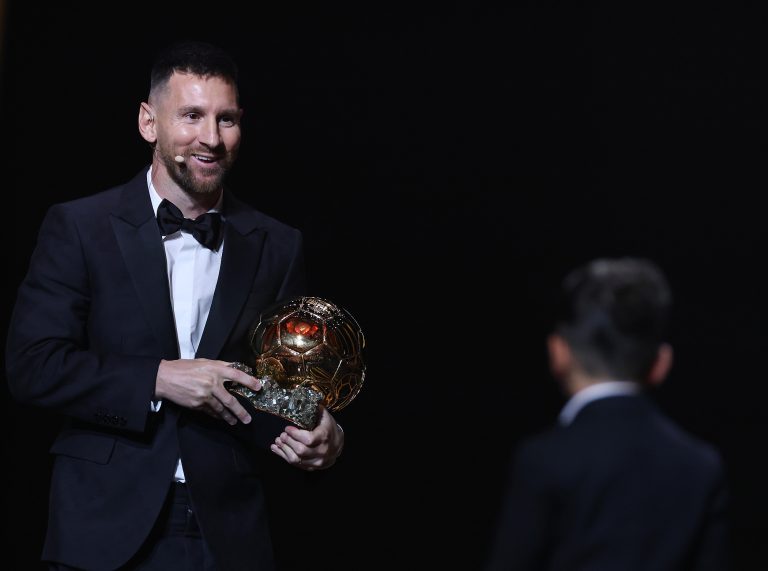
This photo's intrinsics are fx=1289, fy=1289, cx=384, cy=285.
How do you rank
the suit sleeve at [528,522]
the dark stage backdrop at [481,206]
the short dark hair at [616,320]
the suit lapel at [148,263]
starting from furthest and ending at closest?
the dark stage backdrop at [481,206], the suit lapel at [148,263], the short dark hair at [616,320], the suit sleeve at [528,522]

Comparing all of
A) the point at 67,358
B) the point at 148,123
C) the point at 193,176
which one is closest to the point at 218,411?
the point at 67,358

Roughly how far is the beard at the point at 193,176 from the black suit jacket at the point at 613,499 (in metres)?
1.26

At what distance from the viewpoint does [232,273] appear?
286 centimetres

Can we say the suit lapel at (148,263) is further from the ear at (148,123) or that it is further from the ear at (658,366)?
the ear at (658,366)

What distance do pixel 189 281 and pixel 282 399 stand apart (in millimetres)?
373

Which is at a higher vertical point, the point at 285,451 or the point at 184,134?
the point at 184,134

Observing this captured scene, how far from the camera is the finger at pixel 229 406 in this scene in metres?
2.65

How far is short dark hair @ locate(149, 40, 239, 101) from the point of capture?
288 centimetres

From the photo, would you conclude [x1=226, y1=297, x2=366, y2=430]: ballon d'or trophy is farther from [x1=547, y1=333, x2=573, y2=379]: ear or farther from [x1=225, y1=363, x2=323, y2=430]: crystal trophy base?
[x1=547, y1=333, x2=573, y2=379]: ear

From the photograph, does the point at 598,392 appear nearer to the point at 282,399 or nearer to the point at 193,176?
the point at 282,399

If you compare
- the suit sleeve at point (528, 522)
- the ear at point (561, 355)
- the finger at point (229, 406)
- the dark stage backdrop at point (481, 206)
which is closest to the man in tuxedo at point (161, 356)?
the finger at point (229, 406)

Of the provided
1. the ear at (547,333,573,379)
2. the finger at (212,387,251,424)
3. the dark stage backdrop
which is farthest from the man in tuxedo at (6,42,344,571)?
the dark stage backdrop

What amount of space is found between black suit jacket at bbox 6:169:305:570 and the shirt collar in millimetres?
1029

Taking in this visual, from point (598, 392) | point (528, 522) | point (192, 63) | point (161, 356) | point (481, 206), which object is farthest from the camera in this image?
point (481, 206)
